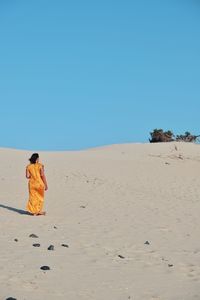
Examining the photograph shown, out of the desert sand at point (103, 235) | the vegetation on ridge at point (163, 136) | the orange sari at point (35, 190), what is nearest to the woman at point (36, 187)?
the orange sari at point (35, 190)

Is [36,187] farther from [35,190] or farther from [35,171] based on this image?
[35,171]

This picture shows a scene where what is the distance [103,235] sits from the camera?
34.4 feet

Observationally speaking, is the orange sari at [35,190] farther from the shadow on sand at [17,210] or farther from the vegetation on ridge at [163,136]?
the vegetation on ridge at [163,136]

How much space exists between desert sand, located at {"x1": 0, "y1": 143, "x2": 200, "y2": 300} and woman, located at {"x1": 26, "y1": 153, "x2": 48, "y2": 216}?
31 centimetres

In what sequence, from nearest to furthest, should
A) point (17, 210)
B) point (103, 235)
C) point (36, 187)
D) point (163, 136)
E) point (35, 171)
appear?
point (103, 235) < point (36, 187) < point (35, 171) < point (17, 210) < point (163, 136)

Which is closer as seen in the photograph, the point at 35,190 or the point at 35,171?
the point at 35,190

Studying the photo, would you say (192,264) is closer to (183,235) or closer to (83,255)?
(83,255)

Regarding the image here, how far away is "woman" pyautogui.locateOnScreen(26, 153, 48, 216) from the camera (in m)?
13.4

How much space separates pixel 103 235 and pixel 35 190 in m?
3.65

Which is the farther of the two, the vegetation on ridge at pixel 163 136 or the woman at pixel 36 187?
the vegetation on ridge at pixel 163 136

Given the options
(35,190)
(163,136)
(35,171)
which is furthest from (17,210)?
(163,136)

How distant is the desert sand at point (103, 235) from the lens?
6699 mm

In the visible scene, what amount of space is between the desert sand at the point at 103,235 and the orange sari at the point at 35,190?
1.01 feet

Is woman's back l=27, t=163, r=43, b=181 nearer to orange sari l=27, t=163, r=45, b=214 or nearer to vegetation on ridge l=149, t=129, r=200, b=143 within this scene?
orange sari l=27, t=163, r=45, b=214
